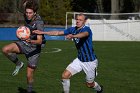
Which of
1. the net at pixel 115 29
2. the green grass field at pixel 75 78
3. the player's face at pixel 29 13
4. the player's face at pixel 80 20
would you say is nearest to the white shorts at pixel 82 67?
the player's face at pixel 80 20

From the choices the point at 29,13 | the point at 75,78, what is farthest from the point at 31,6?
the point at 75,78

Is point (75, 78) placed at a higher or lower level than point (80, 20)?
lower

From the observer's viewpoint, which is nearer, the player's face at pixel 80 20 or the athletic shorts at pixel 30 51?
the player's face at pixel 80 20

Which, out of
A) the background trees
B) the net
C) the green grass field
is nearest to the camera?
the green grass field

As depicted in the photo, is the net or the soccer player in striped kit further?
→ the net

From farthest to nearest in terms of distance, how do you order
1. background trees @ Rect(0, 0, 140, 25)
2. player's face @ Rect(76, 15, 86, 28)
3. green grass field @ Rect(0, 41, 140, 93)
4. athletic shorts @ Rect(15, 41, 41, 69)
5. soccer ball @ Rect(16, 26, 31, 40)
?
1. background trees @ Rect(0, 0, 140, 25)
2. green grass field @ Rect(0, 41, 140, 93)
3. athletic shorts @ Rect(15, 41, 41, 69)
4. soccer ball @ Rect(16, 26, 31, 40)
5. player's face @ Rect(76, 15, 86, 28)

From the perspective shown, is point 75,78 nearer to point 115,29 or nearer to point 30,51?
point 30,51

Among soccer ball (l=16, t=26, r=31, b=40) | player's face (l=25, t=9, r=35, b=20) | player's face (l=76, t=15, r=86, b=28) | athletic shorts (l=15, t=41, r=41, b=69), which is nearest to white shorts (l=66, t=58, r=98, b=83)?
player's face (l=76, t=15, r=86, b=28)

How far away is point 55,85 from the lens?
1312 centimetres

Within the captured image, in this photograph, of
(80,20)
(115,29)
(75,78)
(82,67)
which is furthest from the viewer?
(115,29)

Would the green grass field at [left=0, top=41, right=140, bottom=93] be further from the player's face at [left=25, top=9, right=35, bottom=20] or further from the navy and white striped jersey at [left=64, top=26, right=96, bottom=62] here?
the player's face at [left=25, top=9, right=35, bottom=20]

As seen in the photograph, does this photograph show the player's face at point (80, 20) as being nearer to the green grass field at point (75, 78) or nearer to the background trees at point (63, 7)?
the green grass field at point (75, 78)

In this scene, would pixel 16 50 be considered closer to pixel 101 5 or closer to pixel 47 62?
pixel 47 62

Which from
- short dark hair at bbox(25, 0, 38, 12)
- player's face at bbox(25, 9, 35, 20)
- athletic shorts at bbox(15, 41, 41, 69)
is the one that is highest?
short dark hair at bbox(25, 0, 38, 12)
